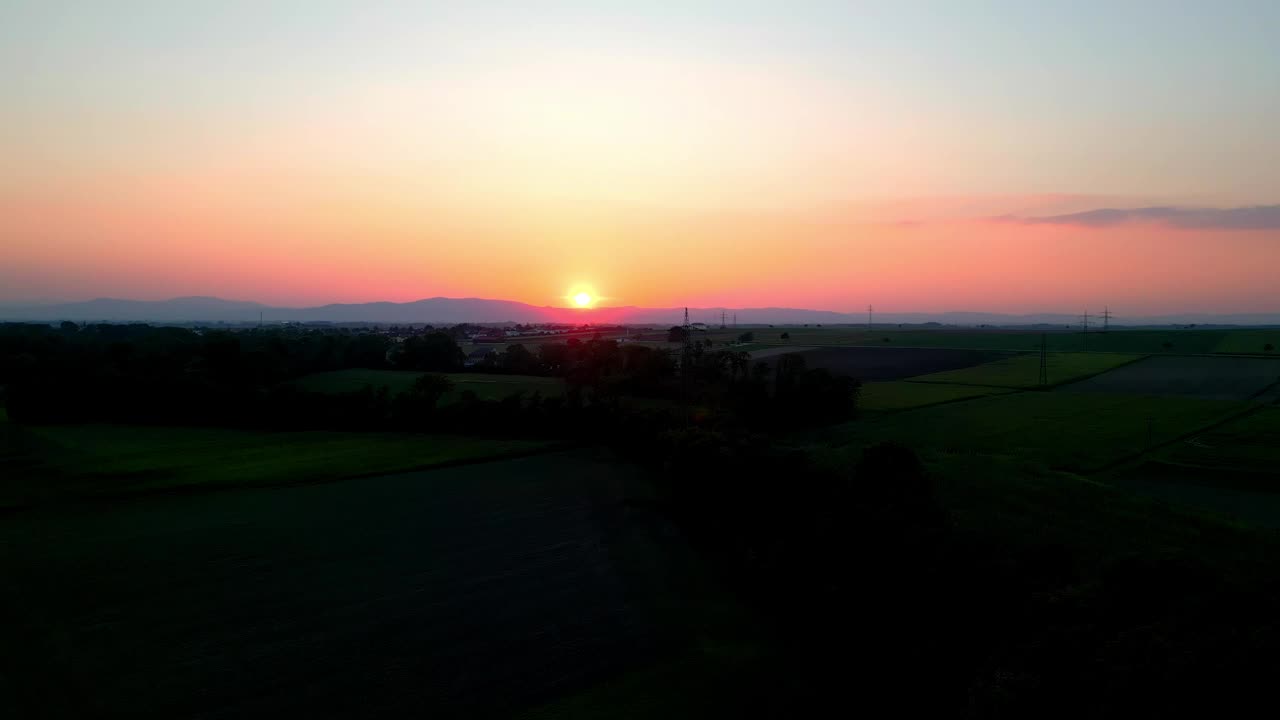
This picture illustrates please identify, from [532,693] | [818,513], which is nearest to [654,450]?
[818,513]

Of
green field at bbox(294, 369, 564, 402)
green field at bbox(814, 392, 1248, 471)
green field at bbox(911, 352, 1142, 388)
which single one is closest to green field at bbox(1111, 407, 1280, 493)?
green field at bbox(814, 392, 1248, 471)

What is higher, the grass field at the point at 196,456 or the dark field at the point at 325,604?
the grass field at the point at 196,456

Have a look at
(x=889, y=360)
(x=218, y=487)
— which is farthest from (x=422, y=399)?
(x=889, y=360)

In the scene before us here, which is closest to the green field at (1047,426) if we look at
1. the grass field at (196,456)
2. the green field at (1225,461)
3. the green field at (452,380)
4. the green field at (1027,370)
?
the green field at (1225,461)

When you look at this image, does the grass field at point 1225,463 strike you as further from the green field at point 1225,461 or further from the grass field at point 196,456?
the grass field at point 196,456

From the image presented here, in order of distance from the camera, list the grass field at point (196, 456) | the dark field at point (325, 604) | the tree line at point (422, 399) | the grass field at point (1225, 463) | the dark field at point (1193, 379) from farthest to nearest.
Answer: the dark field at point (1193, 379)
the tree line at point (422, 399)
the grass field at point (196, 456)
the grass field at point (1225, 463)
the dark field at point (325, 604)

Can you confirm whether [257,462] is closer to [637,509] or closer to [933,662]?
[637,509]

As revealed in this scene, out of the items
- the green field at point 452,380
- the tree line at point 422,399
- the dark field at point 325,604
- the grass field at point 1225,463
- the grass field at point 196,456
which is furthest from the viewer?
the green field at point 452,380
